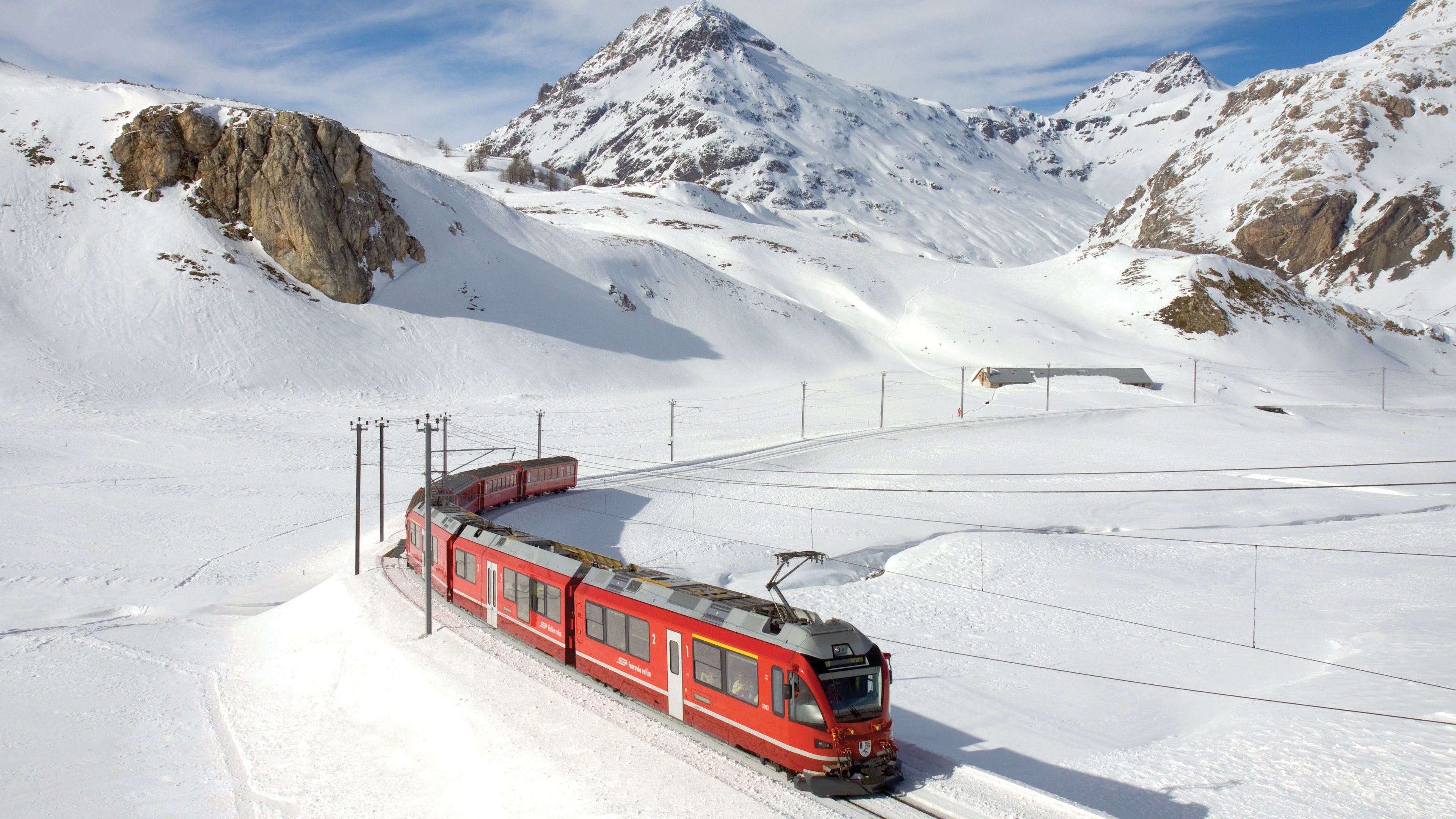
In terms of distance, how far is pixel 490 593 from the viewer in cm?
2155

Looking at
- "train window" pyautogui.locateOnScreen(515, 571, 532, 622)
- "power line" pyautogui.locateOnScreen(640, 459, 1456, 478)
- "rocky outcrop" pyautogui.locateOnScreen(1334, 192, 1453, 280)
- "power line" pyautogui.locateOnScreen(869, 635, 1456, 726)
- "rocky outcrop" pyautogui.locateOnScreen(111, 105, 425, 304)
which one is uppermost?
"rocky outcrop" pyautogui.locateOnScreen(1334, 192, 1453, 280)

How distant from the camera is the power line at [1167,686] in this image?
62.3 feet

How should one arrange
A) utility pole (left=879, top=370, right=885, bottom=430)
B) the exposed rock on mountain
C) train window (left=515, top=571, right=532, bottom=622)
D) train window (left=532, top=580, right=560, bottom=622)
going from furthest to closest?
the exposed rock on mountain
utility pole (left=879, top=370, right=885, bottom=430)
train window (left=515, top=571, right=532, bottom=622)
train window (left=532, top=580, right=560, bottom=622)

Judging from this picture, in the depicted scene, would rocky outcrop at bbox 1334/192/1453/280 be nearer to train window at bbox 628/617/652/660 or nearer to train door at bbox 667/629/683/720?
train window at bbox 628/617/652/660

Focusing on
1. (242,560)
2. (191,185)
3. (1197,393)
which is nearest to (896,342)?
(1197,393)

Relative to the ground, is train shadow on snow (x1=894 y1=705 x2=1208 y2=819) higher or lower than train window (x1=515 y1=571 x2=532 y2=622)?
lower

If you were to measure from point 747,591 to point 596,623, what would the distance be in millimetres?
13256

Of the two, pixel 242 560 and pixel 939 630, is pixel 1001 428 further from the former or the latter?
pixel 242 560

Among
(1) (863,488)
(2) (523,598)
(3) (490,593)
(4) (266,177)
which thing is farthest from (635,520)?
(4) (266,177)

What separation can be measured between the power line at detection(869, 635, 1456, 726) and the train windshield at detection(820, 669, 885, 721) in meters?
11.5

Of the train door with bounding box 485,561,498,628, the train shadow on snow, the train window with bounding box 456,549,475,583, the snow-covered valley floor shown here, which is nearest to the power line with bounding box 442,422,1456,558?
the snow-covered valley floor

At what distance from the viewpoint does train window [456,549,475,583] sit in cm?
2267

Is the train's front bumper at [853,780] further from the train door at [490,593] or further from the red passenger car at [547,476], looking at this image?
the red passenger car at [547,476]

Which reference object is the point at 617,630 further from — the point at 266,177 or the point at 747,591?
the point at 266,177
